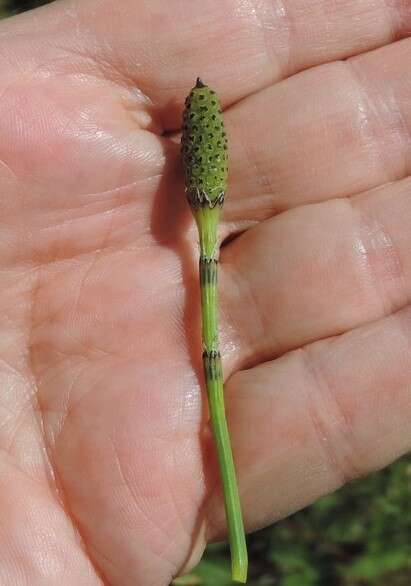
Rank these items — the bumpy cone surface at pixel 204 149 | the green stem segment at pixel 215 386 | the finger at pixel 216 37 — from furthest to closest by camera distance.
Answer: the finger at pixel 216 37 → the bumpy cone surface at pixel 204 149 → the green stem segment at pixel 215 386

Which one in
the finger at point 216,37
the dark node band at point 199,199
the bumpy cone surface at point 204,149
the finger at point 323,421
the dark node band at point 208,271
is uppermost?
the finger at point 216,37

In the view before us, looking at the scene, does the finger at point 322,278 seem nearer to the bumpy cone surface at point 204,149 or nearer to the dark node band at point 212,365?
the dark node band at point 212,365

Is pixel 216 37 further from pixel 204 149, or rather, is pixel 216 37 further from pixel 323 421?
pixel 323 421

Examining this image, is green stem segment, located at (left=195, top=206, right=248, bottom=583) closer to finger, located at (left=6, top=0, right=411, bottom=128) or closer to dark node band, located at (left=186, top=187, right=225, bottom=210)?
dark node band, located at (left=186, top=187, right=225, bottom=210)

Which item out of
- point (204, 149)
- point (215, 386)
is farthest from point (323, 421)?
point (204, 149)

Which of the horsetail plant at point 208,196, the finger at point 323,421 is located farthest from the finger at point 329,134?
the finger at point 323,421

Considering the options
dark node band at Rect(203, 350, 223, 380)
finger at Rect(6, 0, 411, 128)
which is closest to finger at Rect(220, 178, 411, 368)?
dark node band at Rect(203, 350, 223, 380)

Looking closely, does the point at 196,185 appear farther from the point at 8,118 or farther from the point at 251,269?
the point at 8,118
